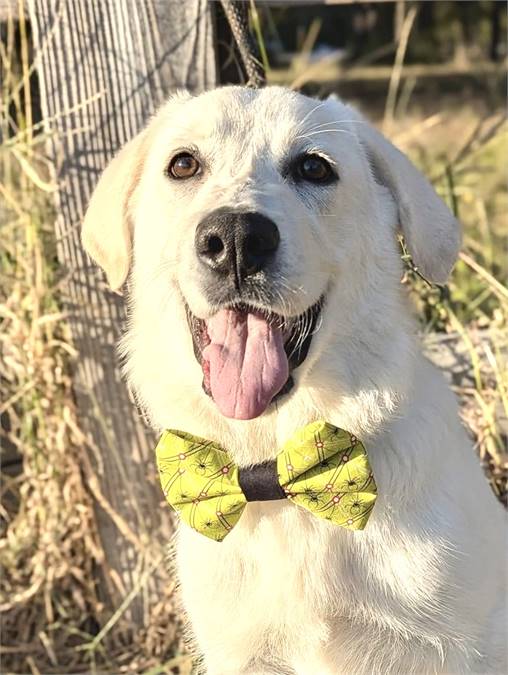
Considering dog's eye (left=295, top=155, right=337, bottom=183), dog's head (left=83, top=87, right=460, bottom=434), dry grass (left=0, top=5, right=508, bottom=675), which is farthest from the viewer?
dry grass (left=0, top=5, right=508, bottom=675)

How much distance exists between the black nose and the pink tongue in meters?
0.17

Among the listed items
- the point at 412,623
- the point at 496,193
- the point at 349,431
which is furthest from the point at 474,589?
the point at 496,193

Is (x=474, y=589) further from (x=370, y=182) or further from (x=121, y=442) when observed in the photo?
(x=121, y=442)

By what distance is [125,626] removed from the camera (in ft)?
10.6

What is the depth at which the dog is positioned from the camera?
6.84ft

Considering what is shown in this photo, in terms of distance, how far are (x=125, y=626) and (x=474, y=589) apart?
1535 mm

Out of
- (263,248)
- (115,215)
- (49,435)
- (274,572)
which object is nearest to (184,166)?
(115,215)

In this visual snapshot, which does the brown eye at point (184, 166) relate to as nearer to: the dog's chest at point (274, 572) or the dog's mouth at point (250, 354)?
the dog's mouth at point (250, 354)

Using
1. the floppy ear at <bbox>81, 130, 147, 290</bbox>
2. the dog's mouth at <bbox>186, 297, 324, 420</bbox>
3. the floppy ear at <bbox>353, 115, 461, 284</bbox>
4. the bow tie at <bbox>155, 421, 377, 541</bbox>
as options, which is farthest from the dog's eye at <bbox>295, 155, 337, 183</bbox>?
the bow tie at <bbox>155, 421, 377, 541</bbox>

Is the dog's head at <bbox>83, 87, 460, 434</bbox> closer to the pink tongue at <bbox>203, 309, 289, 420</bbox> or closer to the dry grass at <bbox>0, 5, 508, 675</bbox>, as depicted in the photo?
the pink tongue at <bbox>203, 309, 289, 420</bbox>

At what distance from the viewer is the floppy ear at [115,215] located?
2367mm

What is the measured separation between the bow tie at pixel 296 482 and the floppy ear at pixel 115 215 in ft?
1.91

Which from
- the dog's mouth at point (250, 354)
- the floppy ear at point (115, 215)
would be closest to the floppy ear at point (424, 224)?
the dog's mouth at point (250, 354)

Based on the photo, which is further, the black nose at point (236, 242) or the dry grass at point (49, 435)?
the dry grass at point (49, 435)
